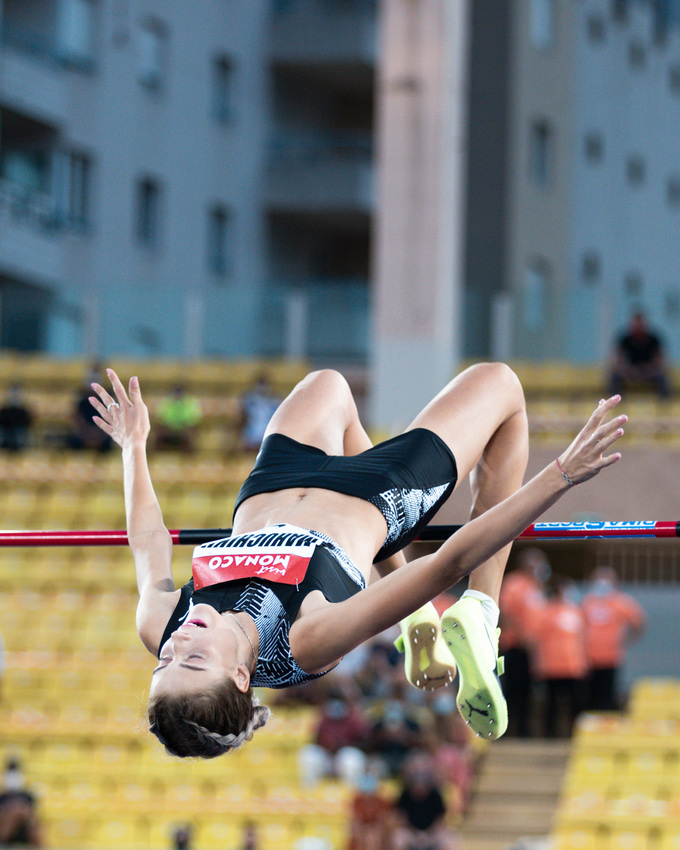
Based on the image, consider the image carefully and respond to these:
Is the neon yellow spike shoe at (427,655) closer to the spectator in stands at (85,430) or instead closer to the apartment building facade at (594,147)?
the spectator in stands at (85,430)

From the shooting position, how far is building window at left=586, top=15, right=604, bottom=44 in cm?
2588

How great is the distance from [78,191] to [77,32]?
7.39 ft

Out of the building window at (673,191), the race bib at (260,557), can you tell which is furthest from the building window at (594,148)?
the race bib at (260,557)

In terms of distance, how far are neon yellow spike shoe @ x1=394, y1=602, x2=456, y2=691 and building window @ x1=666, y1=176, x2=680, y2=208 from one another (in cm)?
2496

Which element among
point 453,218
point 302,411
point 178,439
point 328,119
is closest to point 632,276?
point 328,119

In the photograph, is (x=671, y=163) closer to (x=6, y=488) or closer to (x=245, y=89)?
(x=245, y=89)

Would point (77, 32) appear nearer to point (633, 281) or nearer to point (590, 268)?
Result: point (590, 268)

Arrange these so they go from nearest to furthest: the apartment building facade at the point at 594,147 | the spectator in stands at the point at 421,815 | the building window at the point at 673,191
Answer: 1. the spectator in stands at the point at 421,815
2. the apartment building facade at the point at 594,147
3. the building window at the point at 673,191

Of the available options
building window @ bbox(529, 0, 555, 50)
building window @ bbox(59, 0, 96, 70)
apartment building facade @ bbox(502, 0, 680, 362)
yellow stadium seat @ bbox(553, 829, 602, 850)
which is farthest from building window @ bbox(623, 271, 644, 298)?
yellow stadium seat @ bbox(553, 829, 602, 850)

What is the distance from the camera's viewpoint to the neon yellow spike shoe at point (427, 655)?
14.1ft

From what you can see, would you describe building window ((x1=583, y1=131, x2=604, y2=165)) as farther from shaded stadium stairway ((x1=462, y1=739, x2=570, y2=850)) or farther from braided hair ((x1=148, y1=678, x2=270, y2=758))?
braided hair ((x1=148, y1=678, x2=270, y2=758))

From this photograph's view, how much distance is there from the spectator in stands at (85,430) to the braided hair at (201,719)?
9.91 m

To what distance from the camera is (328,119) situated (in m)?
25.1

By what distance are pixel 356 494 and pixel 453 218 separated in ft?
33.5
